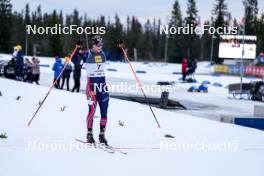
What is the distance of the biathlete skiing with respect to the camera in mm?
8969

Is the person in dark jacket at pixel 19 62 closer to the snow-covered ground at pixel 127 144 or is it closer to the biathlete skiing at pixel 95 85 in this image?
the snow-covered ground at pixel 127 144

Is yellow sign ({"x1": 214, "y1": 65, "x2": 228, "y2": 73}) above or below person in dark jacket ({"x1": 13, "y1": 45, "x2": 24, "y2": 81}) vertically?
below

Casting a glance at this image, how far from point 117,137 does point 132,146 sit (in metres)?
0.91

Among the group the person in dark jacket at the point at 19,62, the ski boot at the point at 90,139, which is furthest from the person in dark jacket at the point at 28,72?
the ski boot at the point at 90,139

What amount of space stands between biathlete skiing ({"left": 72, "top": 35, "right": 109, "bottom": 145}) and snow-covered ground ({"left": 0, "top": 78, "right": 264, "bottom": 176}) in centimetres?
47

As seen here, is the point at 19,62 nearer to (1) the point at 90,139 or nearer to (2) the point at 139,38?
(1) the point at 90,139

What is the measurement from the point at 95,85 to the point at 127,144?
1337 mm

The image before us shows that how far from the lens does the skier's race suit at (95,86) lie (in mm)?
8977

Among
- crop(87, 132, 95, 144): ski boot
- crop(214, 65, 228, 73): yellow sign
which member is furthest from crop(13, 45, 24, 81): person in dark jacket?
crop(214, 65, 228, 73): yellow sign

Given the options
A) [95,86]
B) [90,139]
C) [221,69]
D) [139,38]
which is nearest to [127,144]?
[90,139]

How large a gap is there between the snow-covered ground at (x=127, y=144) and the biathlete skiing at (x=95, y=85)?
18.5 inches

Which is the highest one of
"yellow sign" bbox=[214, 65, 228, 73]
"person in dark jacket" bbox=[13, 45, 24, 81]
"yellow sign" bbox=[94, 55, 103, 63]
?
"yellow sign" bbox=[94, 55, 103, 63]

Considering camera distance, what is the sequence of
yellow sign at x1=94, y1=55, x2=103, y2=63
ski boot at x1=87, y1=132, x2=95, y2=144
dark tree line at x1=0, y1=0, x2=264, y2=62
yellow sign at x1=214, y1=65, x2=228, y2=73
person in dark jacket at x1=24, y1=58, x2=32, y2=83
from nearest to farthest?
ski boot at x1=87, y1=132, x2=95, y2=144 < yellow sign at x1=94, y1=55, x2=103, y2=63 < person in dark jacket at x1=24, y1=58, x2=32, y2=83 < yellow sign at x1=214, y1=65, x2=228, y2=73 < dark tree line at x1=0, y1=0, x2=264, y2=62

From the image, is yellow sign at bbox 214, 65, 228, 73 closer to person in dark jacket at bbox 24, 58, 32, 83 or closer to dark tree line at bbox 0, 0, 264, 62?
dark tree line at bbox 0, 0, 264, 62
